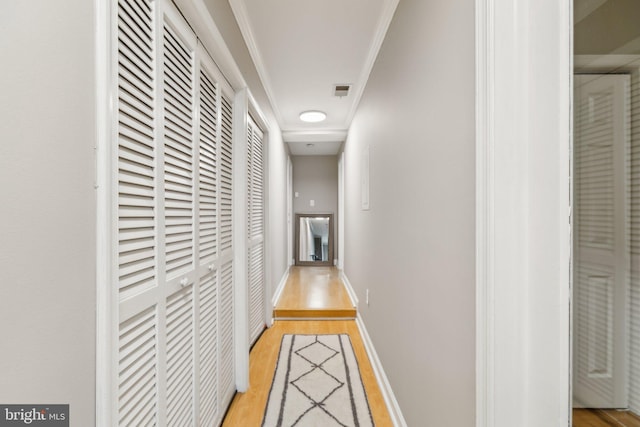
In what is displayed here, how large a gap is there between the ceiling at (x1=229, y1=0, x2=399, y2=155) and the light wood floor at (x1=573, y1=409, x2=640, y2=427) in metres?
2.03

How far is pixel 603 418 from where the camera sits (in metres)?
0.77

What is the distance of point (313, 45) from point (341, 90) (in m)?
0.93

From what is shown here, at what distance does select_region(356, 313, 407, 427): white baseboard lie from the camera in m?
1.75

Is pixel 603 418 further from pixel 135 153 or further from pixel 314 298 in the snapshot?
pixel 314 298

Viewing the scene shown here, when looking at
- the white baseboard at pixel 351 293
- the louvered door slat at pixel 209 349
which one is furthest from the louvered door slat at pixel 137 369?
the white baseboard at pixel 351 293

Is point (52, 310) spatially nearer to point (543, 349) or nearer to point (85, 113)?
point (85, 113)

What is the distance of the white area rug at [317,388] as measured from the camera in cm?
188

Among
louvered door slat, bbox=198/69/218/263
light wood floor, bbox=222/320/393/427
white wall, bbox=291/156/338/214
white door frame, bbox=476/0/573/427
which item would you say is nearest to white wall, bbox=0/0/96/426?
louvered door slat, bbox=198/69/218/263

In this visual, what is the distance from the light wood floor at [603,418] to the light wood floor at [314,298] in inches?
113

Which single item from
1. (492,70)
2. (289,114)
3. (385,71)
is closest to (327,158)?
(289,114)

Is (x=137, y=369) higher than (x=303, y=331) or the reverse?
higher

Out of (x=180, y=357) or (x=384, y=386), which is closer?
(x=180, y=357)

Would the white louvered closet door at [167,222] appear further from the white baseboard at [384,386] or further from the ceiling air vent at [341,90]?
the ceiling air vent at [341,90]

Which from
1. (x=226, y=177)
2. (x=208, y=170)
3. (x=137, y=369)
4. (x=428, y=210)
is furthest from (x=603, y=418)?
(x=226, y=177)
